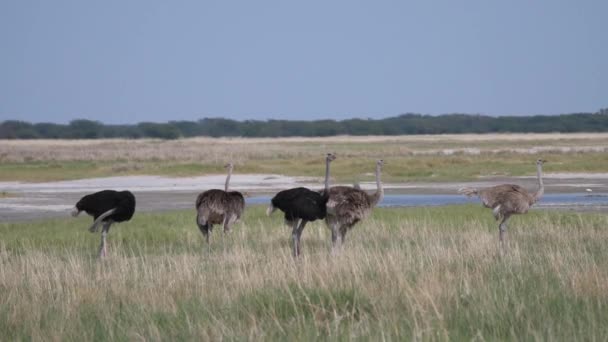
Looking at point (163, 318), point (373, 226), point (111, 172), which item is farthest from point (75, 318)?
point (111, 172)

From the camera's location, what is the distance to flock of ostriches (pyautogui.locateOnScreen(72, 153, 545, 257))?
548 inches

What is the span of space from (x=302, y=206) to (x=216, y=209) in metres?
2.06

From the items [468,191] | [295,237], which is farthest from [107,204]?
[468,191]

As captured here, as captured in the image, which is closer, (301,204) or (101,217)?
(301,204)

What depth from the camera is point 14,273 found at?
36.4ft

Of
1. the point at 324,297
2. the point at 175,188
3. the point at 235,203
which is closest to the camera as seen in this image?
the point at 324,297

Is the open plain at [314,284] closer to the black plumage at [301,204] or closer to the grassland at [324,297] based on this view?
the grassland at [324,297]

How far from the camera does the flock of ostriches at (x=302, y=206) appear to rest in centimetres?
1393

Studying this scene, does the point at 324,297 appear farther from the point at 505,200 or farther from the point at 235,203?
the point at 235,203

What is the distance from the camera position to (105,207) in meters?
14.5

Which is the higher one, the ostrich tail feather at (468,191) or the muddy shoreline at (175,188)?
the ostrich tail feather at (468,191)

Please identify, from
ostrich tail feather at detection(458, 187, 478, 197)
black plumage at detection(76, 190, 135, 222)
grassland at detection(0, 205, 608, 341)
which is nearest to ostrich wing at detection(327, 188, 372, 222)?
grassland at detection(0, 205, 608, 341)

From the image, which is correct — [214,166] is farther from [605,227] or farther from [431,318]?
[431,318]

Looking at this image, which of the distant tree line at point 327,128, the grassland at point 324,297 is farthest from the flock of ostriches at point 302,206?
the distant tree line at point 327,128
